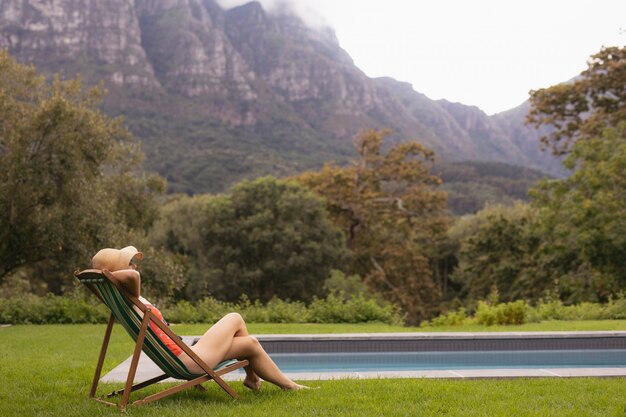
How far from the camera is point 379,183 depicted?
2800 centimetres

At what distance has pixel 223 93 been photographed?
105 meters

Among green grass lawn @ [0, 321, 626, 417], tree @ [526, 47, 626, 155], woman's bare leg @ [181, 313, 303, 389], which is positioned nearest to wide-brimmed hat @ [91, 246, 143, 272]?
woman's bare leg @ [181, 313, 303, 389]

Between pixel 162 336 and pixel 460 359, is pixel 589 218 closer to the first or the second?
pixel 460 359

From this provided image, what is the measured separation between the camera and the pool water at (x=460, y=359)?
8.35m

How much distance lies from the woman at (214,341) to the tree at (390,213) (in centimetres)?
2133

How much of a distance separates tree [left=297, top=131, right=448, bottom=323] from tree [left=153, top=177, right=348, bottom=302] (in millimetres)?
1641

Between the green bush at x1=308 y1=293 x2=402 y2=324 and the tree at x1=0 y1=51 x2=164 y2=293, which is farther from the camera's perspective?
the green bush at x1=308 y1=293 x2=402 y2=324

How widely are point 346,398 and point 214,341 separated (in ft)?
3.40

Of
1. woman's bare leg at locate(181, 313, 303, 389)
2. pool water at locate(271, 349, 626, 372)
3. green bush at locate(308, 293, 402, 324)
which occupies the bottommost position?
green bush at locate(308, 293, 402, 324)

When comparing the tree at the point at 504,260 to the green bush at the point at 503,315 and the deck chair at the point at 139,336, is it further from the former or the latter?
the deck chair at the point at 139,336

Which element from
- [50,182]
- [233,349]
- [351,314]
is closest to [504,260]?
[351,314]

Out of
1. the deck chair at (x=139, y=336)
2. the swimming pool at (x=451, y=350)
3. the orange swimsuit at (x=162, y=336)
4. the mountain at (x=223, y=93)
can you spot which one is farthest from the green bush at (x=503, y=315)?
the mountain at (x=223, y=93)

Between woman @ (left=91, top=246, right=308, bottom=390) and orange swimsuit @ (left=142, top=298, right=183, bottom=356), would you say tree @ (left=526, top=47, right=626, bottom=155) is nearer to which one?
woman @ (left=91, top=246, right=308, bottom=390)

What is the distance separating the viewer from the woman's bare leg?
4469 millimetres
